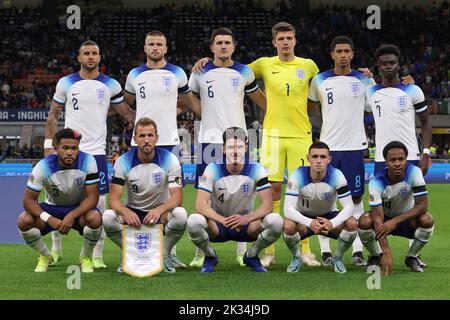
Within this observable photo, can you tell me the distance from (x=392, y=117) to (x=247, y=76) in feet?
4.66

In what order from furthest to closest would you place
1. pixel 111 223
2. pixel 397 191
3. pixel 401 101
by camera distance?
1. pixel 401 101
2. pixel 397 191
3. pixel 111 223

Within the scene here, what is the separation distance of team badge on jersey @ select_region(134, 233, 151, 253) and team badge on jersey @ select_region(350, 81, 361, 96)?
8.05ft

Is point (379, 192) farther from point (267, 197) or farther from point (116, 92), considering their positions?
point (116, 92)

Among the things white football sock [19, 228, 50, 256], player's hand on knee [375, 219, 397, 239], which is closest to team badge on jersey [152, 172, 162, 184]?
white football sock [19, 228, 50, 256]

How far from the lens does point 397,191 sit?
731cm

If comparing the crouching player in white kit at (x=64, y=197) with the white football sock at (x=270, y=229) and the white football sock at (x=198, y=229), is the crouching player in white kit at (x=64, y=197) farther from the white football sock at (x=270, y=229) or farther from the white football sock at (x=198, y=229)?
the white football sock at (x=270, y=229)

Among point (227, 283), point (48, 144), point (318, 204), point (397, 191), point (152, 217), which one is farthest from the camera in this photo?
point (48, 144)

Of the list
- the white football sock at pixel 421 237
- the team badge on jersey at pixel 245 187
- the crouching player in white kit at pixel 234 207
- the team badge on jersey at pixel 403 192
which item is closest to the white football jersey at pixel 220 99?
the crouching player in white kit at pixel 234 207

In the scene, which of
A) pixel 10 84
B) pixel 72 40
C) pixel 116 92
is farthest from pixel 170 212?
pixel 72 40

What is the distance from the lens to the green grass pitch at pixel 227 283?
597cm

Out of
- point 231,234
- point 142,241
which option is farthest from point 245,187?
point 142,241

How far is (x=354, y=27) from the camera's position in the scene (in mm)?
33688

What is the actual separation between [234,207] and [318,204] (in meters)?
0.73

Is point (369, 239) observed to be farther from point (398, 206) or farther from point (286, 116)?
point (286, 116)
